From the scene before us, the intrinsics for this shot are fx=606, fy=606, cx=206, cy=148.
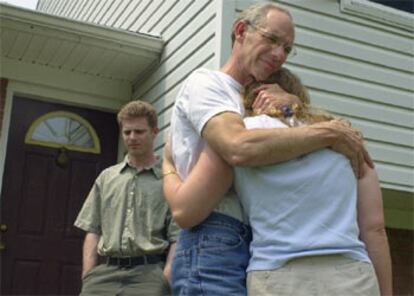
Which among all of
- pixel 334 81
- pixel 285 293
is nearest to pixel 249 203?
pixel 285 293

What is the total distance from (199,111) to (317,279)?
1.86 feet

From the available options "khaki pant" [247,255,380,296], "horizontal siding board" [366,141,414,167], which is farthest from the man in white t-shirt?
"horizontal siding board" [366,141,414,167]

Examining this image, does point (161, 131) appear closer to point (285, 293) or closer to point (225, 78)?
point (225, 78)

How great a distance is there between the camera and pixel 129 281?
3160 millimetres

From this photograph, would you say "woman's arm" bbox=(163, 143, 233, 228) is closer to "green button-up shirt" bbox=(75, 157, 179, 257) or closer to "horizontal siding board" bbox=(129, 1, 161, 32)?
"green button-up shirt" bbox=(75, 157, 179, 257)

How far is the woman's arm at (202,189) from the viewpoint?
164 cm

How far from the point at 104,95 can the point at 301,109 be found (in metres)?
4.20

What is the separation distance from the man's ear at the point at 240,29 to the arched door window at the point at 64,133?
4.00 m

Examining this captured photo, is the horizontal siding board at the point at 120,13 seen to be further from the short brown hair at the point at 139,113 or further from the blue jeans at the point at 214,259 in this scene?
the blue jeans at the point at 214,259

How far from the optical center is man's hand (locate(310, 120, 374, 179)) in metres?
1.66

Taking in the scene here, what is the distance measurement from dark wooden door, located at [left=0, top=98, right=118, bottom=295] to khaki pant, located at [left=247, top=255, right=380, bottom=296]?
13.5 ft

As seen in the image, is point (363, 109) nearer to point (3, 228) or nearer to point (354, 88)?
point (354, 88)

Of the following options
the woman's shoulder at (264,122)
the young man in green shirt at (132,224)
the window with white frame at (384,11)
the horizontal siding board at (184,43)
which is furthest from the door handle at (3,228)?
the woman's shoulder at (264,122)

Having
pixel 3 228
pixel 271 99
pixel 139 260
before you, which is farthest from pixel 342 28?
pixel 271 99
